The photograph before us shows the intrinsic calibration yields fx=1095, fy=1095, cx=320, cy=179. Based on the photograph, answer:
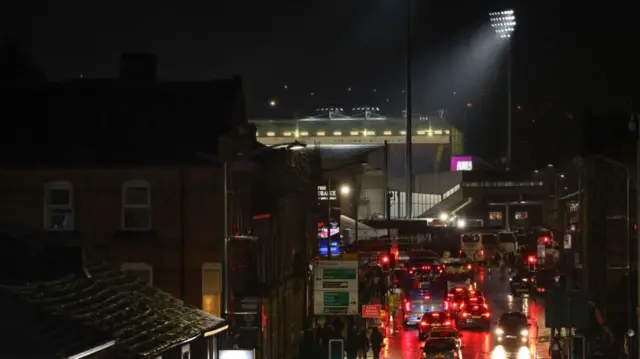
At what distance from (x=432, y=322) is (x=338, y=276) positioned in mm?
9729

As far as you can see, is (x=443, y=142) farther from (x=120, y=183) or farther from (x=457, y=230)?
(x=120, y=183)

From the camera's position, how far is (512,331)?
145ft

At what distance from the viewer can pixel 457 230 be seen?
94.7 meters

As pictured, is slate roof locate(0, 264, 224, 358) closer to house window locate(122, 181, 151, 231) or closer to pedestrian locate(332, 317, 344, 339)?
house window locate(122, 181, 151, 231)

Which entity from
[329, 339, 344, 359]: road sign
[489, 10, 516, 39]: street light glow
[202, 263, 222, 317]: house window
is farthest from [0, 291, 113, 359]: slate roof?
[489, 10, 516, 39]: street light glow

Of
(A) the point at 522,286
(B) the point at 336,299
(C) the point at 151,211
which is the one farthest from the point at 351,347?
(A) the point at 522,286

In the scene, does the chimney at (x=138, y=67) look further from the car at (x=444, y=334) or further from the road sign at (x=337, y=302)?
the car at (x=444, y=334)

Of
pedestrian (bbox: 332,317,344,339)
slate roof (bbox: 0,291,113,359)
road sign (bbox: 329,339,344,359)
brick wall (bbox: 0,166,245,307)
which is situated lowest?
road sign (bbox: 329,339,344,359)

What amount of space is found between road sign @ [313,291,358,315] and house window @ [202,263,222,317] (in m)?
7.53

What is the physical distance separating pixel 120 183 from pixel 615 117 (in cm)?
3281

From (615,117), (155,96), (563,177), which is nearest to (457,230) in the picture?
(563,177)

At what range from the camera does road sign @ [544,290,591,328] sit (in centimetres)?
3538

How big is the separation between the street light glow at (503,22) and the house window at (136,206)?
9081 centimetres

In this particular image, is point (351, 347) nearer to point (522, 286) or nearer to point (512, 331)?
point (512, 331)
